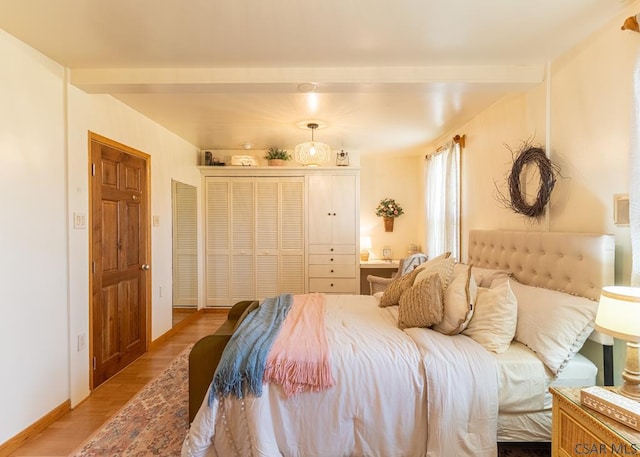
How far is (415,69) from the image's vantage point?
2.36m

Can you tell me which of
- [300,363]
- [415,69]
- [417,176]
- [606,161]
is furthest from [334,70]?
[417,176]

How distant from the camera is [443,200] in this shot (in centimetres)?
426

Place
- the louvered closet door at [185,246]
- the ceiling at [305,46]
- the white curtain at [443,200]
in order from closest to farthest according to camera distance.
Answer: the ceiling at [305,46], the white curtain at [443,200], the louvered closet door at [185,246]

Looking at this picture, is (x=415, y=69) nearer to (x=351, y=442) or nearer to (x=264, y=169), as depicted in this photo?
(x=351, y=442)

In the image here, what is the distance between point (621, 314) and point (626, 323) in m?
0.04

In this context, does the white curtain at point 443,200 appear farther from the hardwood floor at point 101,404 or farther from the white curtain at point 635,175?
the hardwood floor at point 101,404

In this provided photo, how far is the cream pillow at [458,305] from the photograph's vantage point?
1988 mm

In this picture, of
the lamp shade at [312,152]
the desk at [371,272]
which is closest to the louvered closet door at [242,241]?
the lamp shade at [312,152]

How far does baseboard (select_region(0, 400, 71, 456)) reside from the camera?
1.94 metres

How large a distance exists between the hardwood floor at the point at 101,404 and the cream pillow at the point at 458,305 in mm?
2372

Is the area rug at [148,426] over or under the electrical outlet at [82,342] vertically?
under

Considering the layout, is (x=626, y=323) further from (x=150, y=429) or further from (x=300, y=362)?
(x=150, y=429)

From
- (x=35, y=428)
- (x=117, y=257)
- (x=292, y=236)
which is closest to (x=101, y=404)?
(x=35, y=428)

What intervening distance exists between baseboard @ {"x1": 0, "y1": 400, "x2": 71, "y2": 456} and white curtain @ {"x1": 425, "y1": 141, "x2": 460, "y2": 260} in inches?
152
